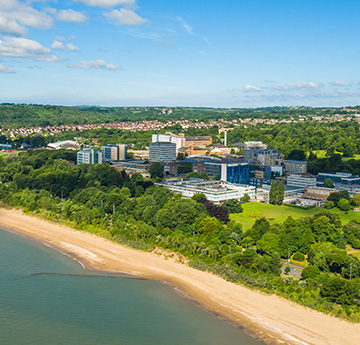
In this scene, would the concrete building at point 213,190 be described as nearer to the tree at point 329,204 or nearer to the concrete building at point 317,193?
the concrete building at point 317,193

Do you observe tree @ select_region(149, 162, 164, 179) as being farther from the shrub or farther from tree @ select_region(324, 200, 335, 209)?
the shrub

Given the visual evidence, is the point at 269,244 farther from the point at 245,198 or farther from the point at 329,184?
the point at 329,184

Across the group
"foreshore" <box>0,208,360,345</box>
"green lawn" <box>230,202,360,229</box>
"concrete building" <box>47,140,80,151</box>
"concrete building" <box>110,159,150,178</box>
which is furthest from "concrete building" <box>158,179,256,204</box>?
"concrete building" <box>47,140,80,151</box>

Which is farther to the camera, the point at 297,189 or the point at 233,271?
the point at 297,189

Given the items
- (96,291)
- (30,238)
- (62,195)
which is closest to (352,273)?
(96,291)

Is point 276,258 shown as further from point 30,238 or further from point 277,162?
point 277,162
